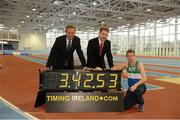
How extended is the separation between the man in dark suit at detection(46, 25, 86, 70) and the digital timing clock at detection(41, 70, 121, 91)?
58 centimetres

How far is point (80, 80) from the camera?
569 cm

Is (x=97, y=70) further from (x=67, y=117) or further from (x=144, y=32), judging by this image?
(x=144, y=32)

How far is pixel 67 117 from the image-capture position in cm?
529

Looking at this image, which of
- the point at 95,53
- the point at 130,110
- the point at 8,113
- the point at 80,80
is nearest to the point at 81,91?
the point at 80,80

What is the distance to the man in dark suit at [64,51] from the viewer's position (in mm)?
6035

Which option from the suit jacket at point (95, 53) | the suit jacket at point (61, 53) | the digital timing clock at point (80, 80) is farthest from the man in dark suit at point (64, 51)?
the digital timing clock at point (80, 80)

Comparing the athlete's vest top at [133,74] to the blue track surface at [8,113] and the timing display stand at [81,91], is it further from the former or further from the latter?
the blue track surface at [8,113]

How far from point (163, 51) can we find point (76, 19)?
1686 centimetres

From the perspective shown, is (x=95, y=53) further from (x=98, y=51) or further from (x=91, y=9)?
(x=91, y=9)

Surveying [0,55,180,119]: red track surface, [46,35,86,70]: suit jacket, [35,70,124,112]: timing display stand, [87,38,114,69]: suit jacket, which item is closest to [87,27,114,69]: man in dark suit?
[87,38,114,69]: suit jacket

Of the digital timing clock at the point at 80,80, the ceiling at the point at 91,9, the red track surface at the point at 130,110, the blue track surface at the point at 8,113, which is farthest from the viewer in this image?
the ceiling at the point at 91,9

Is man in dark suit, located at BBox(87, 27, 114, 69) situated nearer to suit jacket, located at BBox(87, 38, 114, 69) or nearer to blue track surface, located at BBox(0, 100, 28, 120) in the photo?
suit jacket, located at BBox(87, 38, 114, 69)

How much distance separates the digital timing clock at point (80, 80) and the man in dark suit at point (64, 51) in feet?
1.90

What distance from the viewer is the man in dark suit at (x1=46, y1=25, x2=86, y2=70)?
604 cm
